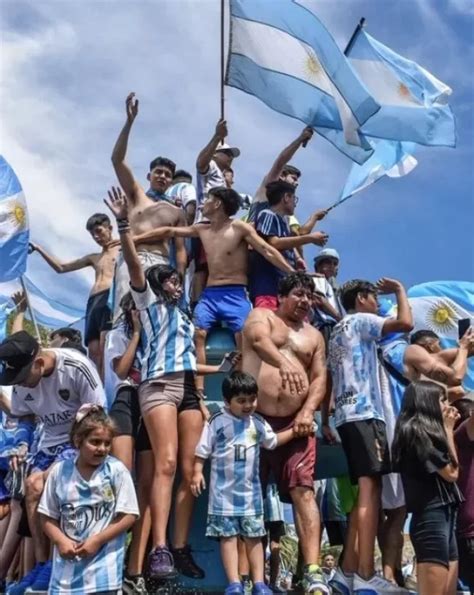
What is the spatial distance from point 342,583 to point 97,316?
4.02 meters

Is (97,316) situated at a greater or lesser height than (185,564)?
greater

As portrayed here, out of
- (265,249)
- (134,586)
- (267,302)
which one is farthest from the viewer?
(267,302)

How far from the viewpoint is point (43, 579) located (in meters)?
5.39

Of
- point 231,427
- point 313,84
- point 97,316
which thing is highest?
point 313,84

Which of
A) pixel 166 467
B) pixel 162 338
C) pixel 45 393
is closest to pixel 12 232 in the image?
pixel 162 338

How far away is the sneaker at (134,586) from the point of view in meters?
5.45

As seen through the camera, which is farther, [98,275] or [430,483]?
[98,275]

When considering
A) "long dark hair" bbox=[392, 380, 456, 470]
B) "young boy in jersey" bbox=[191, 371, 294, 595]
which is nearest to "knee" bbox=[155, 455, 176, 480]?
"young boy in jersey" bbox=[191, 371, 294, 595]

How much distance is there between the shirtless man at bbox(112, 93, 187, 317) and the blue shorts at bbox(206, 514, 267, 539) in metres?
2.55

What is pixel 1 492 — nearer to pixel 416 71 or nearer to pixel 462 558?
pixel 462 558

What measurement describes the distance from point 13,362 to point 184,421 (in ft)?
4.77

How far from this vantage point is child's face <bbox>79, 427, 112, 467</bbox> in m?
4.89

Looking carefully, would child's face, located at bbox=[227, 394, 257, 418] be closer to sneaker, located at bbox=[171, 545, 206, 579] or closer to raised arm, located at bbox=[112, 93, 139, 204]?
sneaker, located at bbox=[171, 545, 206, 579]

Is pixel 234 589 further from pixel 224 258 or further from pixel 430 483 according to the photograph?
pixel 224 258
